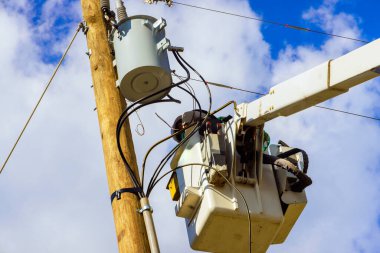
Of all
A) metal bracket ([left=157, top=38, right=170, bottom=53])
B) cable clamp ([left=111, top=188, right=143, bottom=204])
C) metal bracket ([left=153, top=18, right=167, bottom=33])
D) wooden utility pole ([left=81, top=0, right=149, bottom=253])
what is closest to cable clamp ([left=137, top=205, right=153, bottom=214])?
wooden utility pole ([left=81, top=0, right=149, bottom=253])

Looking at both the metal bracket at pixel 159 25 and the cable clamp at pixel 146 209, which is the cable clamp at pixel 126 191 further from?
the metal bracket at pixel 159 25

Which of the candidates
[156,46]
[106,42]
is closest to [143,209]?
[156,46]

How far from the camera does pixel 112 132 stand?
6.04m

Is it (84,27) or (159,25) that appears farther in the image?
(84,27)

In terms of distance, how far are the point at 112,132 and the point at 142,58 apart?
1.80ft

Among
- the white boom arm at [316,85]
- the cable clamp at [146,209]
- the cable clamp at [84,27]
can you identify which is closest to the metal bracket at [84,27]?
the cable clamp at [84,27]

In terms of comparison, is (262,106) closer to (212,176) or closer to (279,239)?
(212,176)

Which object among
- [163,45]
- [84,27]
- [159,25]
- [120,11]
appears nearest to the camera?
[163,45]

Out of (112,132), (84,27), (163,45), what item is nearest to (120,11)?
(84,27)

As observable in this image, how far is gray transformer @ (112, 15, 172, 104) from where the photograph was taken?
611 cm

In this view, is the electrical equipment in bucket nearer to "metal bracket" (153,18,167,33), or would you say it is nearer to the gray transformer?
the gray transformer

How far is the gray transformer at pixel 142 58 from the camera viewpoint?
20.0 ft

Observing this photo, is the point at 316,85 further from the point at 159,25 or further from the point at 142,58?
the point at 159,25

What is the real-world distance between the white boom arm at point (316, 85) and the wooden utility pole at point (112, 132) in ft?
2.86
